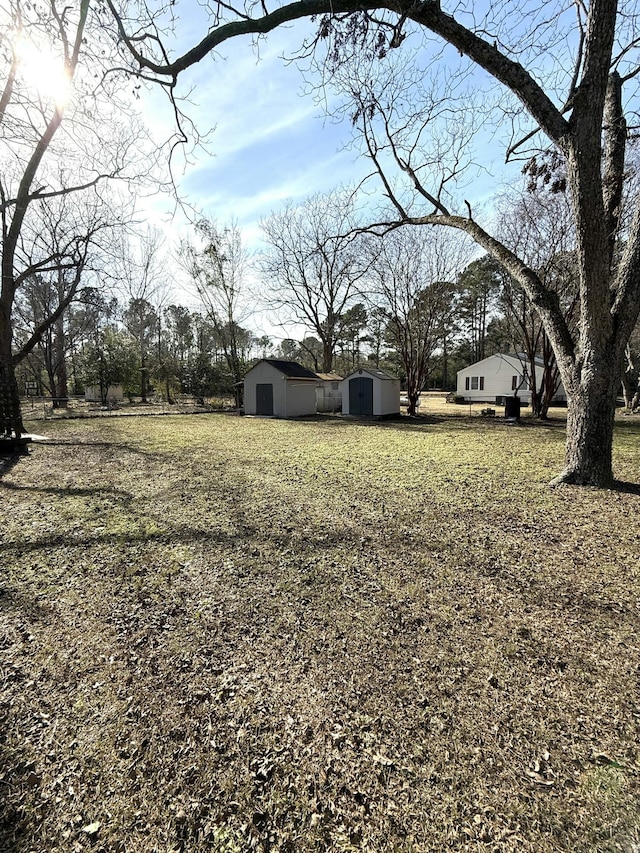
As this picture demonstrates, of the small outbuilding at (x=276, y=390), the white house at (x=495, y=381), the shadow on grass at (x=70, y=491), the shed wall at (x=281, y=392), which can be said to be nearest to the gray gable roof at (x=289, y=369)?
the small outbuilding at (x=276, y=390)

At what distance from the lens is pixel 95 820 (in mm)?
1396

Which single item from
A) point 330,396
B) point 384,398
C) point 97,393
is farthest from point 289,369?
point 97,393

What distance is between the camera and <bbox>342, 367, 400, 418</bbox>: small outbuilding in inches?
731

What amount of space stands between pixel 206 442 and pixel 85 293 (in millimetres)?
9188

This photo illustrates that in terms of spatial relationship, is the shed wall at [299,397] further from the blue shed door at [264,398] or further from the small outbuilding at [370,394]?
the small outbuilding at [370,394]

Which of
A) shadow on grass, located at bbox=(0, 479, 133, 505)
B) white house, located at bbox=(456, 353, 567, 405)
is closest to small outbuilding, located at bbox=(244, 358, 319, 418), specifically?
shadow on grass, located at bbox=(0, 479, 133, 505)

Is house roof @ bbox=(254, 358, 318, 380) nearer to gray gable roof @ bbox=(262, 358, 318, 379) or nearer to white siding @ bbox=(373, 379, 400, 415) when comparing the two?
gray gable roof @ bbox=(262, 358, 318, 379)

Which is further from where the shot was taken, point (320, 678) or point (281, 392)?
point (281, 392)

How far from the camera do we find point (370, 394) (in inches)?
738

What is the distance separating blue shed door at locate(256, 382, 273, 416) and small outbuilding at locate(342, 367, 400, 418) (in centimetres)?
378

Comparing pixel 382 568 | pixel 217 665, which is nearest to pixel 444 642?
pixel 382 568

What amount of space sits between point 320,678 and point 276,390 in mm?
16923

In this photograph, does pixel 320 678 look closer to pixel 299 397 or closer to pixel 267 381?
pixel 267 381

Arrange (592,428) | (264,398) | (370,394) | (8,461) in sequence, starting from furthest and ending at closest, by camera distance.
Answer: (264,398) < (370,394) < (8,461) < (592,428)
